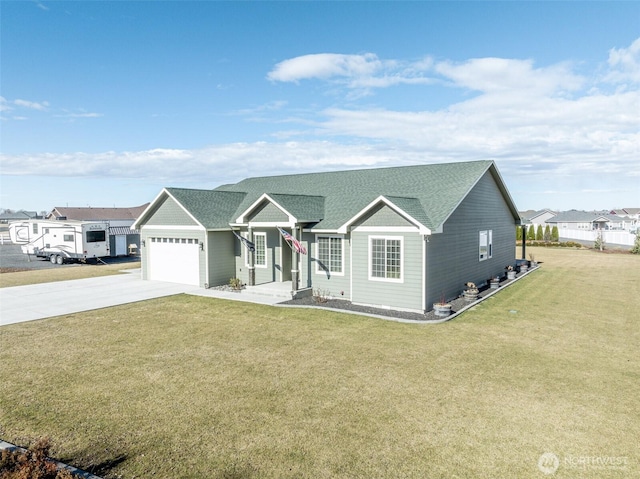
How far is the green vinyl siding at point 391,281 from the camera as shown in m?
15.2

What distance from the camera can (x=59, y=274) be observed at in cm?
2594

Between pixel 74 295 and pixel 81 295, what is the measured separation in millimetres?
334

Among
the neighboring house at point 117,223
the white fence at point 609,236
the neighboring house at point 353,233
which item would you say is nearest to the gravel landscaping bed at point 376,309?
the neighboring house at point 353,233

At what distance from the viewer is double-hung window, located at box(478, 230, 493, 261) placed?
2108 centimetres

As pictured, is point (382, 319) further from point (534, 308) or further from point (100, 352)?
point (100, 352)

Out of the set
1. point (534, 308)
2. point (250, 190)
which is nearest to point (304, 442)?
point (534, 308)

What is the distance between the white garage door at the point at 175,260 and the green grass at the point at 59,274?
4.81 meters

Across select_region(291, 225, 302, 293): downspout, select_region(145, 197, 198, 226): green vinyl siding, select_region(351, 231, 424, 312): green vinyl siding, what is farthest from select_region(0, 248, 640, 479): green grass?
select_region(145, 197, 198, 226): green vinyl siding

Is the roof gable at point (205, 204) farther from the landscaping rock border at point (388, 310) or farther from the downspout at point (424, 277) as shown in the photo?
the downspout at point (424, 277)

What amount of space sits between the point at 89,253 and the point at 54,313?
18.2m

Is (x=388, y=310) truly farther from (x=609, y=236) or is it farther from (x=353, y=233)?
(x=609, y=236)

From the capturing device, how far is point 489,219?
22141 mm

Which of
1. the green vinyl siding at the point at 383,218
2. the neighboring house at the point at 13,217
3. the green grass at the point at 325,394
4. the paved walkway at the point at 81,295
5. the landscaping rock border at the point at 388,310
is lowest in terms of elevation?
Answer: the green grass at the point at 325,394

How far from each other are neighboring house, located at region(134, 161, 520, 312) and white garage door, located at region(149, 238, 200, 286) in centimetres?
6
